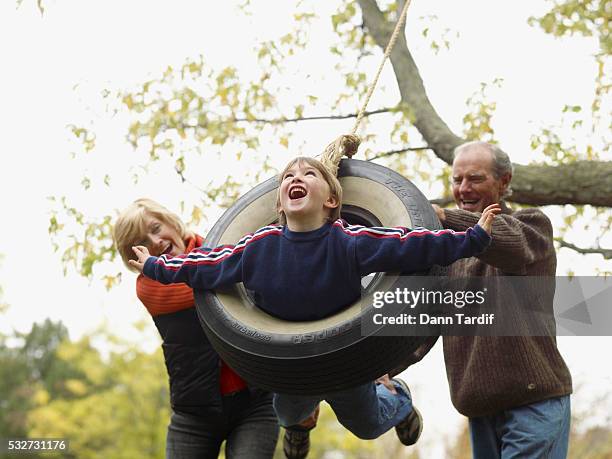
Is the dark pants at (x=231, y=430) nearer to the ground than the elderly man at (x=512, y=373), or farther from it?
nearer to the ground

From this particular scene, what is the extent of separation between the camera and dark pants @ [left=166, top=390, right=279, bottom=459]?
3.67 metres

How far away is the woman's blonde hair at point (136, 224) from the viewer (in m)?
3.68

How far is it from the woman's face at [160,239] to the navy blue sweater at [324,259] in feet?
1.80

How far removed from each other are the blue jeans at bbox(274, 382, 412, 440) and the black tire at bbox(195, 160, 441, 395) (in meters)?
0.22

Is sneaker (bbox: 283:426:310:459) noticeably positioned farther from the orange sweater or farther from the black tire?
the black tire

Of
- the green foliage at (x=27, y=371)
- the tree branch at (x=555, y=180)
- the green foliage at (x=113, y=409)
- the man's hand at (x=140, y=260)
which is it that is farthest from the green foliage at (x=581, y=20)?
the green foliage at (x=27, y=371)

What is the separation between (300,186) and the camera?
306cm

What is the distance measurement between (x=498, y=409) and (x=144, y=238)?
67.6 inches

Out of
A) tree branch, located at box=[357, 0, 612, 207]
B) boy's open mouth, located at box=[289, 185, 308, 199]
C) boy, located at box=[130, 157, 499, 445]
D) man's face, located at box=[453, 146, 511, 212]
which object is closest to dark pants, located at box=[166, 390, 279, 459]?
boy, located at box=[130, 157, 499, 445]

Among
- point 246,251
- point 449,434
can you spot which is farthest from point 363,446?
point 246,251

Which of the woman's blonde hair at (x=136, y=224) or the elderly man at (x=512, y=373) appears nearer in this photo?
the elderly man at (x=512, y=373)

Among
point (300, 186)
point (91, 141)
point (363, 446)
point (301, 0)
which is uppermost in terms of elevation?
point (301, 0)

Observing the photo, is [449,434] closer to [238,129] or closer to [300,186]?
[238,129]

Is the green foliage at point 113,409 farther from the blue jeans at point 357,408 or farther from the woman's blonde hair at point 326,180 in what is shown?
the woman's blonde hair at point 326,180
